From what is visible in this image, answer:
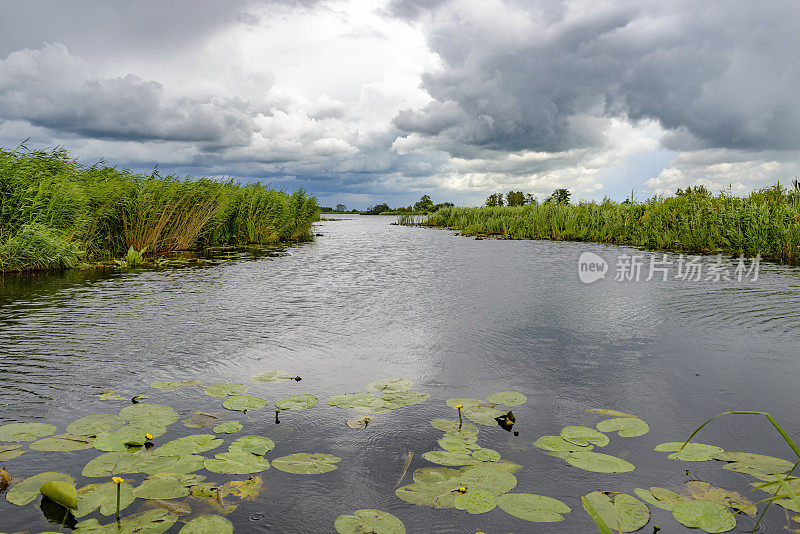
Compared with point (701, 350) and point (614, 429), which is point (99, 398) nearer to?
point (614, 429)

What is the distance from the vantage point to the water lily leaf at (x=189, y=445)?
9.24ft

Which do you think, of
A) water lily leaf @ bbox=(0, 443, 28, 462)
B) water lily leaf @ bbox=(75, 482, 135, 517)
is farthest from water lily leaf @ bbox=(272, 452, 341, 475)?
water lily leaf @ bbox=(0, 443, 28, 462)

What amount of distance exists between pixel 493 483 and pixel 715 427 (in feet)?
6.04

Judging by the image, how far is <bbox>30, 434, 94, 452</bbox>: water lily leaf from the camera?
114 inches

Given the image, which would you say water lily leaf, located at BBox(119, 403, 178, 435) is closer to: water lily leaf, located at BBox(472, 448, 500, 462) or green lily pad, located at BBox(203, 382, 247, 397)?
green lily pad, located at BBox(203, 382, 247, 397)

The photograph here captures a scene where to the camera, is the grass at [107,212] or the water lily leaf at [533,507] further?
the grass at [107,212]

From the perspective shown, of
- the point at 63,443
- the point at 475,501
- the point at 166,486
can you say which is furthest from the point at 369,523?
the point at 63,443

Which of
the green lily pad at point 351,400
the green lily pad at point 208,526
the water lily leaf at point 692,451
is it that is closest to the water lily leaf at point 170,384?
the green lily pad at point 351,400

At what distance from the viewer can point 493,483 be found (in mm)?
2484

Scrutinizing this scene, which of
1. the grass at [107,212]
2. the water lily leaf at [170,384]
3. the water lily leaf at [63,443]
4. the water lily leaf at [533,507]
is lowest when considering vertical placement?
the water lily leaf at [63,443]

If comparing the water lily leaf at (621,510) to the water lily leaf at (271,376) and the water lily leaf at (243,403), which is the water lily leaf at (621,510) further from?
the water lily leaf at (271,376)

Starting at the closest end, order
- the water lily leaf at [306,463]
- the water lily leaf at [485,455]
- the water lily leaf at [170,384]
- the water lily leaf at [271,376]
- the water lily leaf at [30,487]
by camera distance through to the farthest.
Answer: the water lily leaf at [30,487]
the water lily leaf at [306,463]
the water lily leaf at [485,455]
the water lily leaf at [170,384]
the water lily leaf at [271,376]

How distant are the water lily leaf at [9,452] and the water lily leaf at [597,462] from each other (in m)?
3.19

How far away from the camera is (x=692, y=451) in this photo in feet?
9.34
